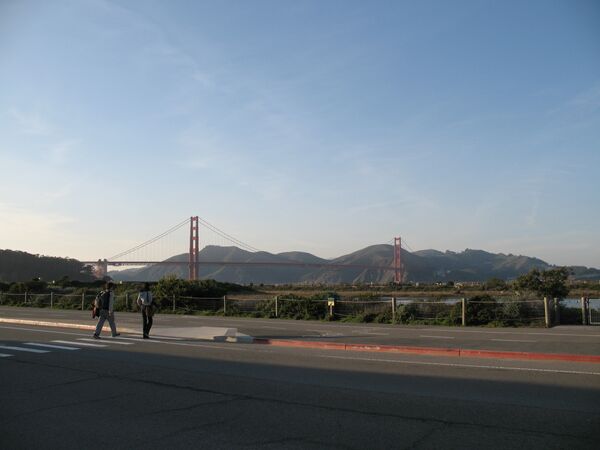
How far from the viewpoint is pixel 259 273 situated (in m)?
180

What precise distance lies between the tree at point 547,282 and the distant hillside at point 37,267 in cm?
9677

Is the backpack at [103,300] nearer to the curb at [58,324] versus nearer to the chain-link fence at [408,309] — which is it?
the curb at [58,324]

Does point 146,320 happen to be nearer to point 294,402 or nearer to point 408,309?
point 294,402

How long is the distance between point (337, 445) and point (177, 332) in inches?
564

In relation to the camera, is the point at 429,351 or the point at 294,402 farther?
the point at 429,351

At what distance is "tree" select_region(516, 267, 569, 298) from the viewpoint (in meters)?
25.6

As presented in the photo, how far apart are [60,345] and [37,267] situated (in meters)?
109

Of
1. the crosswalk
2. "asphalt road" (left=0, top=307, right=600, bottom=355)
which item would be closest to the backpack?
the crosswalk

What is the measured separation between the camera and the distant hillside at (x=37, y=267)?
10906 centimetres

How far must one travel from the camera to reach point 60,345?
1625cm

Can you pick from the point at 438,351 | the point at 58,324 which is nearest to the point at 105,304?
the point at 58,324

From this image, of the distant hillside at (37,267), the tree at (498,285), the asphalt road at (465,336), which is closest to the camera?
the asphalt road at (465,336)

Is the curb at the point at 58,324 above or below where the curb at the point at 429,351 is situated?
above

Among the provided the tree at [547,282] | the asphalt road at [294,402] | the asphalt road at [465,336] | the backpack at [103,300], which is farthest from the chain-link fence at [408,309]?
the backpack at [103,300]
